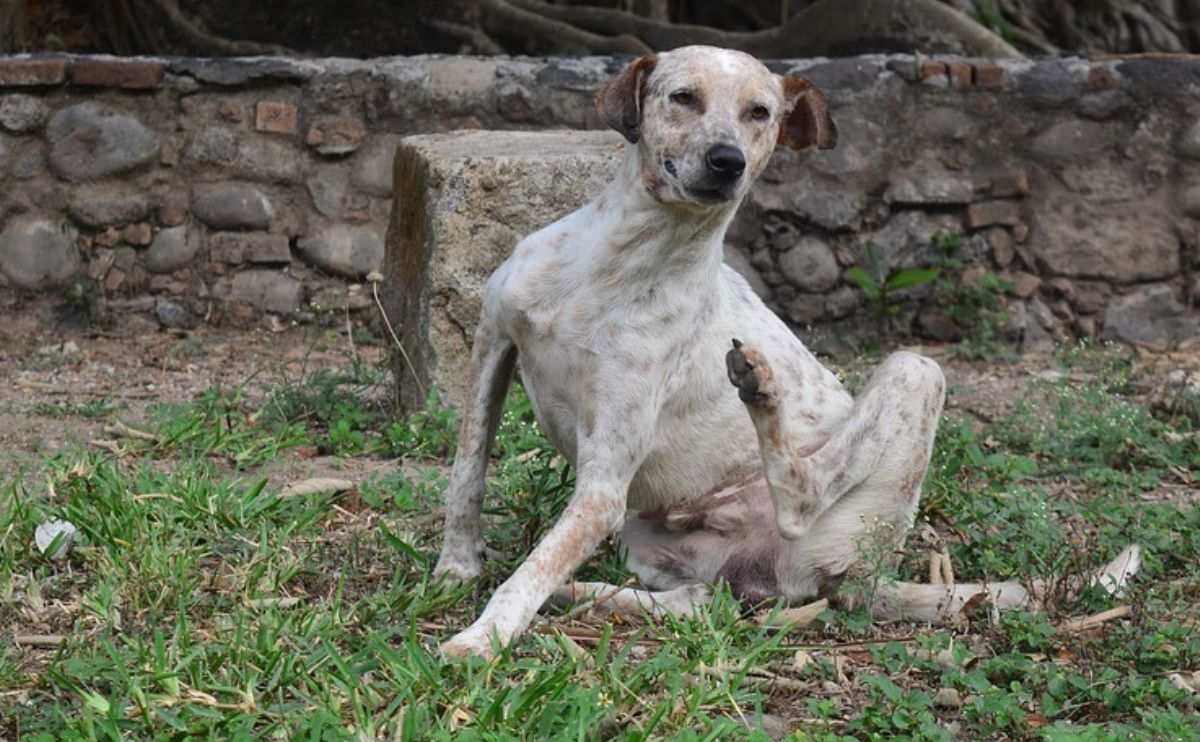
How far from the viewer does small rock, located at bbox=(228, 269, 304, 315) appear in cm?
749

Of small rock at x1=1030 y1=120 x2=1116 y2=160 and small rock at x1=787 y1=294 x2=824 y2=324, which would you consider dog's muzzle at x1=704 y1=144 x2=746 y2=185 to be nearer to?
small rock at x1=787 y1=294 x2=824 y2=324

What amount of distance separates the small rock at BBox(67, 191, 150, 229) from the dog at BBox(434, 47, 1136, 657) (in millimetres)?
3750

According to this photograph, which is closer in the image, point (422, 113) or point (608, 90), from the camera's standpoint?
point (608, 90)

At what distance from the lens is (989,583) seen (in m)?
4.25

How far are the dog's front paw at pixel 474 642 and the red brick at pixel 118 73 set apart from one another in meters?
4.49

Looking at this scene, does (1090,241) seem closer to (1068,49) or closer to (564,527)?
(1068,49)

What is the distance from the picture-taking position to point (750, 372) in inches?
147

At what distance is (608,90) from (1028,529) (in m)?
1.72

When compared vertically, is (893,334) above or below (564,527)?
below

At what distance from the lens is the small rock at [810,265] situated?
761 cm

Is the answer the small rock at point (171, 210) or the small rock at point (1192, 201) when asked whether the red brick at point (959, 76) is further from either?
the small rock at point (171, 210)

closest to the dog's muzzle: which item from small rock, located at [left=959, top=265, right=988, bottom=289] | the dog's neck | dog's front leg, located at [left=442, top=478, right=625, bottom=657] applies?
the dog's neck

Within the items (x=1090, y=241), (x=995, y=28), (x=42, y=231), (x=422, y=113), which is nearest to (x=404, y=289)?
(x=422, y=113)

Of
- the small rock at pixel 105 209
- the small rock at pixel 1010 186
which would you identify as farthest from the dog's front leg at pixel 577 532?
the small rock at pixel 1010 186
